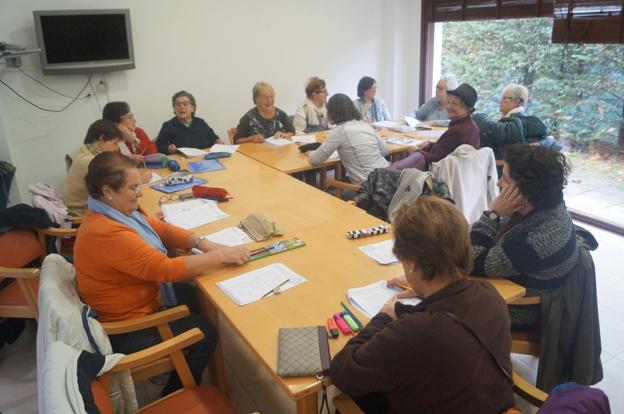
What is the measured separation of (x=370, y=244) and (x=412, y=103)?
15.6ft

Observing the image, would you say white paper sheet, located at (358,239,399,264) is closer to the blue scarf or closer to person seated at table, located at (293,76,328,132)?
the blue scarf

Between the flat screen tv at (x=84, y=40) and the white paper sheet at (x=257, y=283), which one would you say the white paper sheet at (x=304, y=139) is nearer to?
the flat screen tv at (x=84, y=40)

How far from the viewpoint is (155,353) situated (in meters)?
1.61

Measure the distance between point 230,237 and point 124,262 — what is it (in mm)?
597

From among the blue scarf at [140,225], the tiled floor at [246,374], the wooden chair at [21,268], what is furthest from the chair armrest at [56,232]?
the blue scarf at [140,225]

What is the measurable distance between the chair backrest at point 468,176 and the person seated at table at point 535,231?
0.90m

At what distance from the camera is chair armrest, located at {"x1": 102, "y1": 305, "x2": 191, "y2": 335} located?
181cm

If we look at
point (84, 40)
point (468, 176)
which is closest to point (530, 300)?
point (468, 176)

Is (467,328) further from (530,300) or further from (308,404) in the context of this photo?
(530,300)

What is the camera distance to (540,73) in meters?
4.65

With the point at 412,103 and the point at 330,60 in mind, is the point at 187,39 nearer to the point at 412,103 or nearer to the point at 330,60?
the point at 330,60

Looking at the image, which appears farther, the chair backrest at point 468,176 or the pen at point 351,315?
the chair backrest at point 468,176

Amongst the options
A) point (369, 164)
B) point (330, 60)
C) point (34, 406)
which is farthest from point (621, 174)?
point (34, 406)

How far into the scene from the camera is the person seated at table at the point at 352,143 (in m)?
3.51
